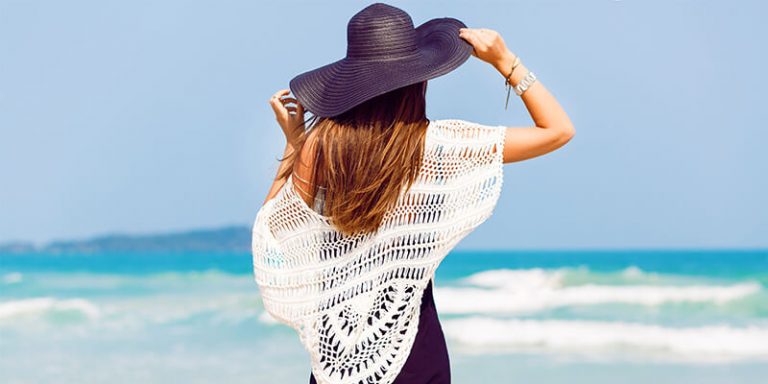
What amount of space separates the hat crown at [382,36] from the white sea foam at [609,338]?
5.40 meters

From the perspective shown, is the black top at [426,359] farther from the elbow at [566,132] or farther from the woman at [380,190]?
the elbow at [566,132]

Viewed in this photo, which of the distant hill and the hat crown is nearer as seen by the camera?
the hat crown

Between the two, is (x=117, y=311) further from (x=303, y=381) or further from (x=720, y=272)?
(x=720, y=272)

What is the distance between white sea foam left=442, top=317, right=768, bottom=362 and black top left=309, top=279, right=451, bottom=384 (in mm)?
5147

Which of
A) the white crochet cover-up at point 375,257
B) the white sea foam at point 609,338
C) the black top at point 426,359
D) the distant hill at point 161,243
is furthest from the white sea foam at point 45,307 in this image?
the black top at point 426,359

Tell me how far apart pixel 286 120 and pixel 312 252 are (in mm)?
296

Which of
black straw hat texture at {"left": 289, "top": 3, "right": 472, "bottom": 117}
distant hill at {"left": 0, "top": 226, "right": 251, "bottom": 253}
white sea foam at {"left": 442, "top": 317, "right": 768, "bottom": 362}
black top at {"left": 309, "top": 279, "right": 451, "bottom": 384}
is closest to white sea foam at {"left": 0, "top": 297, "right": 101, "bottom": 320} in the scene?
white sea foam at {"left": 442, "top": 317, "right": 768, "bottom": 362}

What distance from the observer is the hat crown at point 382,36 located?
2.05 meters

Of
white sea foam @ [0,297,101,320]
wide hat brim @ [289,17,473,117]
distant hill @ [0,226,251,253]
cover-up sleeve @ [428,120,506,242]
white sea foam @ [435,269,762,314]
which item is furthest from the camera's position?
distant hill @ [0,226,251,253]

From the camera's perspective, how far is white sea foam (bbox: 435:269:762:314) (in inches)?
367

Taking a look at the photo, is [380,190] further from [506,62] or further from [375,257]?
[506,62]

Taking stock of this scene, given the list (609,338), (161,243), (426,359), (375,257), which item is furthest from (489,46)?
(161,243)

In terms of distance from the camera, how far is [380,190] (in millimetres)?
2016

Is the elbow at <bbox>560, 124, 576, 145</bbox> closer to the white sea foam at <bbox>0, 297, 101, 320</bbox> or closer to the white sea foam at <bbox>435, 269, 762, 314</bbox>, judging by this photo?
the white sea foam at <bbox>435, 269, 762, 314</bbox>
